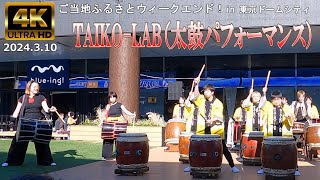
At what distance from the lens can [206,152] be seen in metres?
8.73

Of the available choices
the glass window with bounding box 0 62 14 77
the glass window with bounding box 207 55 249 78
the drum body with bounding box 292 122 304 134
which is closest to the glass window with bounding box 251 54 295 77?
the glass window with bounding box 207 55 249 78

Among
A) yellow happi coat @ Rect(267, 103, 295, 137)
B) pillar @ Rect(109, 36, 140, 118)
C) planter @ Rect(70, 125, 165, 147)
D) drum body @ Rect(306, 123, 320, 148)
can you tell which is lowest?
planter @ Rect(70, 125, 165, 147)

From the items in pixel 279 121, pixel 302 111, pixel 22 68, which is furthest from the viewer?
pixel 22 68

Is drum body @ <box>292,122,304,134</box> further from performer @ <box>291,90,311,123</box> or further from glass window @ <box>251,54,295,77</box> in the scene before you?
glass window @ <box>251,54,295,77</box>

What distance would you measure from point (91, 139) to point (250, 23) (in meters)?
7.23

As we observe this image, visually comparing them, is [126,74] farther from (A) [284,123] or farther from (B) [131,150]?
(A) [284,123]

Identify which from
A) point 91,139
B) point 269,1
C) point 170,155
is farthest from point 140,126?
point 269,1

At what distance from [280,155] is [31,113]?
4855 millimetres

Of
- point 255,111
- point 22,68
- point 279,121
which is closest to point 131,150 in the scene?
point 279,121

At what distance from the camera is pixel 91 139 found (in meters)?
18.6

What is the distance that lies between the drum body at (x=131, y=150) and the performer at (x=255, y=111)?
2.48 m

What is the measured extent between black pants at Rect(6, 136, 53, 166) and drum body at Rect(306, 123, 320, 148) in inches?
240

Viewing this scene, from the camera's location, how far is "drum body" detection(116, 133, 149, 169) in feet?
29.8

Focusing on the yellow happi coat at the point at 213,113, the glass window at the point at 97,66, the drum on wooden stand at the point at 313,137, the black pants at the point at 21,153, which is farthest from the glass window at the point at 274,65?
the black pants at the point at 21,153
